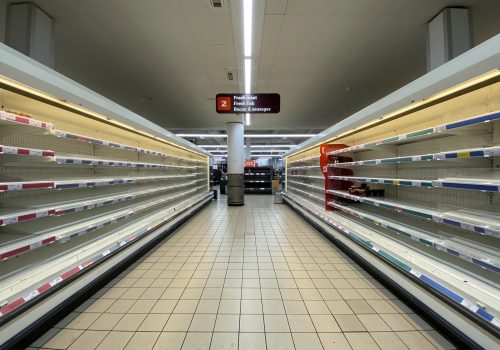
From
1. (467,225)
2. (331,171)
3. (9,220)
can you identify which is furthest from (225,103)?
(467,225)

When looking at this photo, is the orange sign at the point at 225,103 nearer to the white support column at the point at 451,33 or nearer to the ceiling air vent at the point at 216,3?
the ceiling air vent at the point at 216,3

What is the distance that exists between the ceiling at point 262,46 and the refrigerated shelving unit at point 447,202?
164 cm

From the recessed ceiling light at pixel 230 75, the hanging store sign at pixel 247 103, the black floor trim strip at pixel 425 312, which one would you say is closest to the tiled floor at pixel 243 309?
the black floor trim strip at pixel 425 312

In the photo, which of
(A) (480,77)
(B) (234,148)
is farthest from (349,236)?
(B) (234,148)

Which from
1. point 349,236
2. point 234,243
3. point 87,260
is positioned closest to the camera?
point 87,260

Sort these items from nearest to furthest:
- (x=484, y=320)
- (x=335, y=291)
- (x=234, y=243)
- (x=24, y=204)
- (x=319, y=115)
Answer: (x=484, y=320) → (x=24, y=204) → (x=335, y=291) → (x=234, y=243) → (x=319, y=115)

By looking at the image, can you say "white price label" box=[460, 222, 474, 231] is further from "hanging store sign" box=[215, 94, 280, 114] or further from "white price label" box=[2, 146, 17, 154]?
"hanging store sign" box=[215, 94, 280, 114]

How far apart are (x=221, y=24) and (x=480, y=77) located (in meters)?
3.43

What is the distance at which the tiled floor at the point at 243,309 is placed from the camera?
6.56 ft

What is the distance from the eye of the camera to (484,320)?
1605 mm

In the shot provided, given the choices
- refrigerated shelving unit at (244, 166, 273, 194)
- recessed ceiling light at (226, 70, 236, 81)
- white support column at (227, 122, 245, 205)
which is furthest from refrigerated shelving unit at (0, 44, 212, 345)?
refrigerated shelving unit at (244, 166, 273, 194)

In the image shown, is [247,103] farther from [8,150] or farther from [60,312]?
→ [60,312]

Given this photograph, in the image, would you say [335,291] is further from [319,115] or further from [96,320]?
[319,115]

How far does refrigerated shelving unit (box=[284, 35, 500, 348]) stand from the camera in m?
1.72
